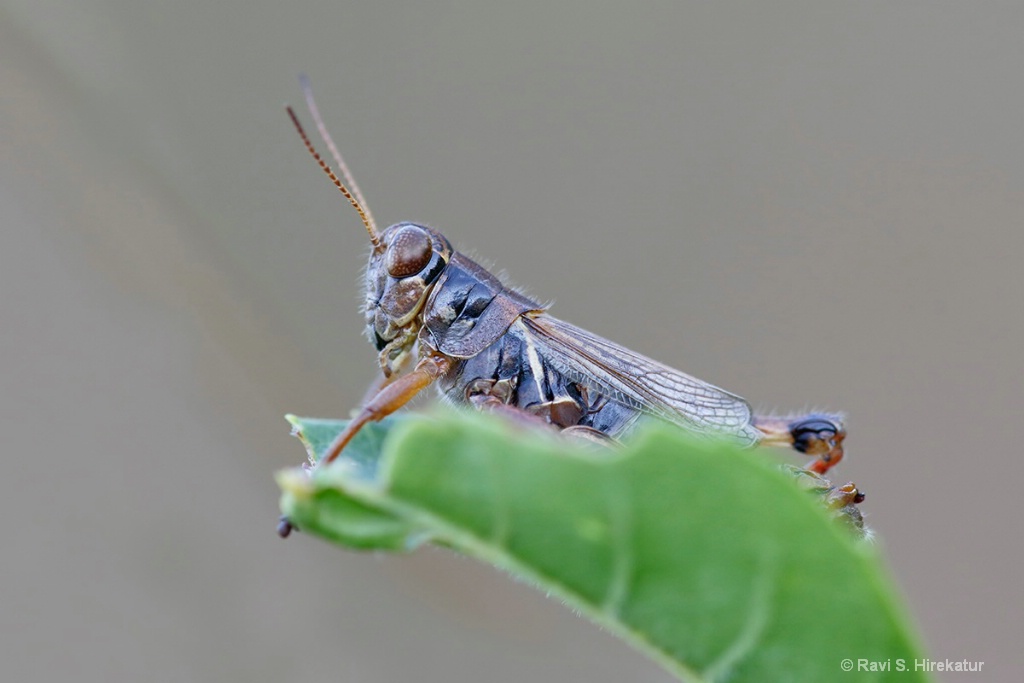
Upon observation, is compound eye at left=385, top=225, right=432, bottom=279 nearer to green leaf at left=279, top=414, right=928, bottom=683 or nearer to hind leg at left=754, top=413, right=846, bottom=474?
hind leg at left=754, top=413, right=846, bottom=474

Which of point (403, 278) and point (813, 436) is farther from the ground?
point (813, 436)

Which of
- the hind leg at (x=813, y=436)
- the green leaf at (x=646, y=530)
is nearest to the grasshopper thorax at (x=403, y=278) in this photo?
the hind leg at (x=813, y=436)

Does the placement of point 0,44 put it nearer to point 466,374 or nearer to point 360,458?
point 466,374

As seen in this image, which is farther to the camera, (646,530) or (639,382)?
(639,382)

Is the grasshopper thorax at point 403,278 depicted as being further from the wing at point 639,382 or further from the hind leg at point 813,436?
the hind leg at point 813,436

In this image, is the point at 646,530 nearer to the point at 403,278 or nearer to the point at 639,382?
the point at 639,382

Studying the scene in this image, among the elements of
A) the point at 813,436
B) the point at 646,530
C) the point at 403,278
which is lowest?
the point at 646,530

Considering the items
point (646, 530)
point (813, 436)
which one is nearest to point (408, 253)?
point (813, 436)
